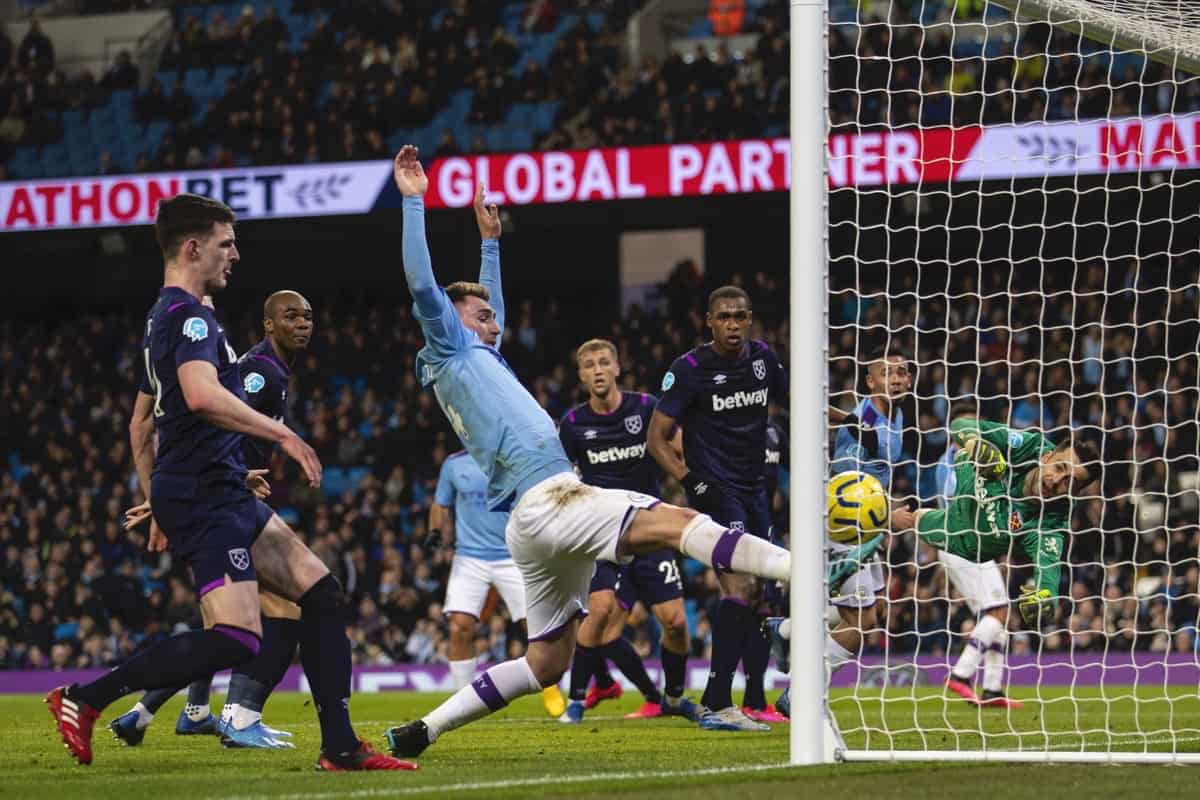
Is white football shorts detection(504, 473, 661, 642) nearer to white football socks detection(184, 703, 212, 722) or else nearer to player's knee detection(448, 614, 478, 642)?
white football socks detection(184, 703, 212, 722)

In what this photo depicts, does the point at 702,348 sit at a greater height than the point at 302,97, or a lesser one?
lesser

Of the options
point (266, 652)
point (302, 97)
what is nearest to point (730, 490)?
point (266, 652)

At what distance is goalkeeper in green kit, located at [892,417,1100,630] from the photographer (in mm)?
9609

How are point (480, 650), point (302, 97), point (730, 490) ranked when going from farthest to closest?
1. point (302, 97)
2. point (480, 650)
3. point (730, 490)

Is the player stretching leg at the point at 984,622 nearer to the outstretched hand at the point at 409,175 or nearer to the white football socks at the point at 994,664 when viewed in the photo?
the white football socks at the point at 994,664

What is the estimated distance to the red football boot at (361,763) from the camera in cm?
646

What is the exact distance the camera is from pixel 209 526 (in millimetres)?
6312

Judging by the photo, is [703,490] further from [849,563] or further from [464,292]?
[464,292]

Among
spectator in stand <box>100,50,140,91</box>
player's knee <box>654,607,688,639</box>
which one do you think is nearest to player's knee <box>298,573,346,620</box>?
player's knee <box>654,607,688,639</box>

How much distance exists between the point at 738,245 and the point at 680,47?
405 cm

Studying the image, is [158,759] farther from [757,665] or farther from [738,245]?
[738,245]

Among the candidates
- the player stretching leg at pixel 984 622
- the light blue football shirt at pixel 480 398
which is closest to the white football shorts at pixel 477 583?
the player stretching leg at pixel 984 622

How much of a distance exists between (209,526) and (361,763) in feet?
3.43

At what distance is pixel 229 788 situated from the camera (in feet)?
19.4
